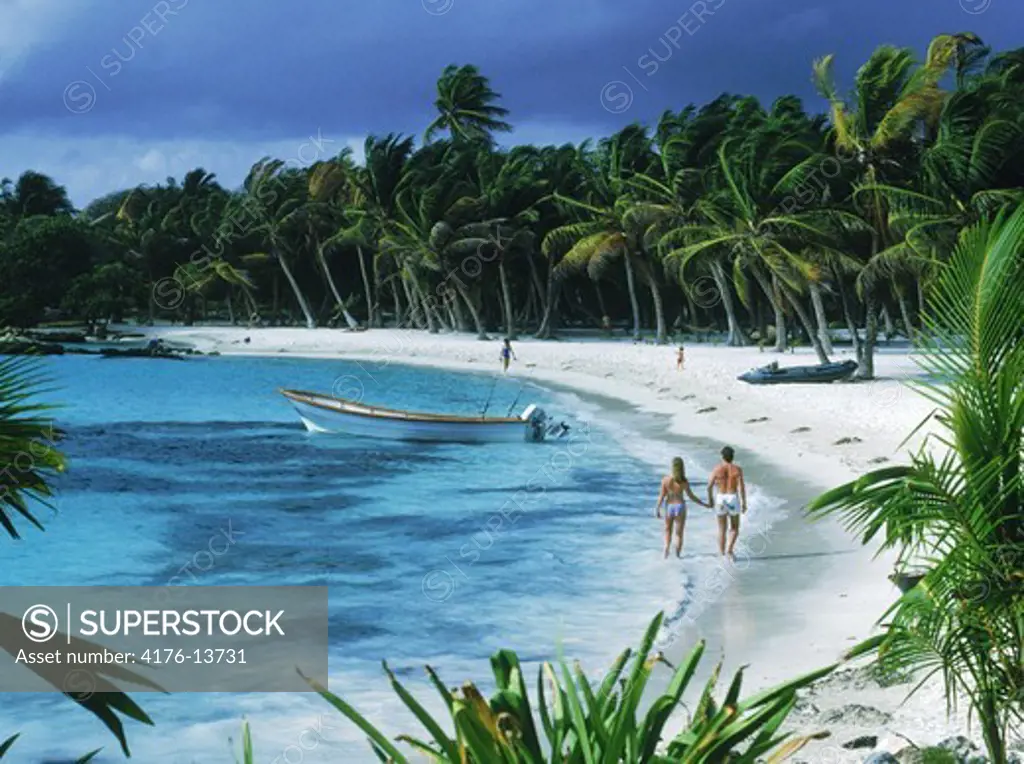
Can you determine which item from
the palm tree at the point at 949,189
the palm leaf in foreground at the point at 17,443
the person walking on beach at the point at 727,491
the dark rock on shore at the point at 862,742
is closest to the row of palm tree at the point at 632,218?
the palm tree at the point at 949,189

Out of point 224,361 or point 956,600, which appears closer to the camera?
Answer: point 956,600

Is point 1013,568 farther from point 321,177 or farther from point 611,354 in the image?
point 321,177

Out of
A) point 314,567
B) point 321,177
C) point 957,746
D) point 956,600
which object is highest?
point 321,177

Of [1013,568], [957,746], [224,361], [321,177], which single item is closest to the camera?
[1013,568]

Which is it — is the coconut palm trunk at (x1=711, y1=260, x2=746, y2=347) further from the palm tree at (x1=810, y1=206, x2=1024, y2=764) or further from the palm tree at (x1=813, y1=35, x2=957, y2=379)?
the palm tree at (x1=810, y1=206, x2=1024, y2=764)

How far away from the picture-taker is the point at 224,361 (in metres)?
67.3

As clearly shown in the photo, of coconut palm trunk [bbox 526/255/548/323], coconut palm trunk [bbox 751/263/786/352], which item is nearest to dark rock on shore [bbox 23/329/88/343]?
coconut palm trunk [bbox 526/255/548/323]

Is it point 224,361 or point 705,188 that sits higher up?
point 705,188

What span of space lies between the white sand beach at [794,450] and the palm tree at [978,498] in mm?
2336

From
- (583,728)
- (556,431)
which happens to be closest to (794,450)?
(556,431)

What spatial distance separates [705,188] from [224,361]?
102 feet

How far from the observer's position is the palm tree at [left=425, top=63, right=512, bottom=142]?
74188 millimetres

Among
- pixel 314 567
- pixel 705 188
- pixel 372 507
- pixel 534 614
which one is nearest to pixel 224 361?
pixel 705 188

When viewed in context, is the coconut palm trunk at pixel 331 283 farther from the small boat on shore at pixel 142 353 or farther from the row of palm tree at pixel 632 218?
the small boat on shore at pixel 142 353
